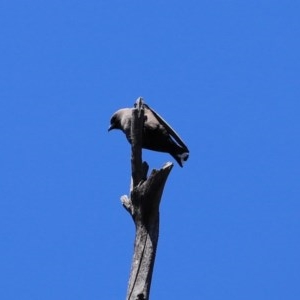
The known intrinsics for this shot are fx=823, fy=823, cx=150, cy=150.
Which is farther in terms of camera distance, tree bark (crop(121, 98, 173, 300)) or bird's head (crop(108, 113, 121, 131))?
bird's head (crop(108, 113, 121, 131))

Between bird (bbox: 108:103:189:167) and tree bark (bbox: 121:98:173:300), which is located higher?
bird (bbox: 108:103:189:167)

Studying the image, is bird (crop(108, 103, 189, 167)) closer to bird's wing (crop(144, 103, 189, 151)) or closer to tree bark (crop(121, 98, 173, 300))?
bird's wing (crop(144, 103, 189, 151))

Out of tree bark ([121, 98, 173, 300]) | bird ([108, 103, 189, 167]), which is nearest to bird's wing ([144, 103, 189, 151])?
bird ([108, 103, 189, 167])

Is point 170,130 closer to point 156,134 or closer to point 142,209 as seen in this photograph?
point 156,134

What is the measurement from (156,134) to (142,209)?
0.64 m

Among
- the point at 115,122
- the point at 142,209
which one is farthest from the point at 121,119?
Result: the point at 142,209

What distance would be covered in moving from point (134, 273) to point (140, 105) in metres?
1.25

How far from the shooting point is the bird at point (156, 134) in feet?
19.7

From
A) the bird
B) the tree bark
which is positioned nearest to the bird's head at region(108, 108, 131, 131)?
the bird

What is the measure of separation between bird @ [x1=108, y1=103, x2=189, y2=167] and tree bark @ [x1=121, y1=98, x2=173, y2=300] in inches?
5.6

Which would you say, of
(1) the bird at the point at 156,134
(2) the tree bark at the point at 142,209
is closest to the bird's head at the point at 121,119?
(1) the bird at the point at 156,134

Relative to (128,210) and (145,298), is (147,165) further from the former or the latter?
(145,298)

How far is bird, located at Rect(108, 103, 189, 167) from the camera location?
6016 millimetres

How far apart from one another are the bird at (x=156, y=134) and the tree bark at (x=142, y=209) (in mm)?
143
